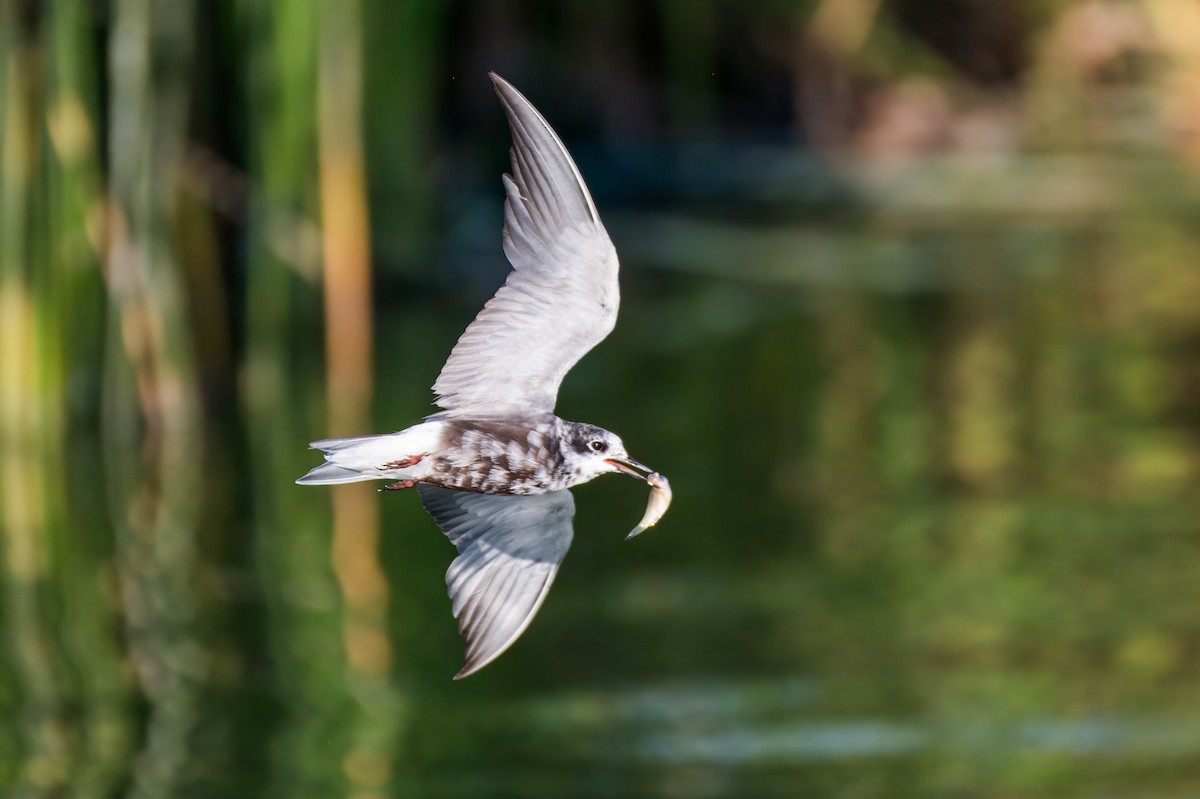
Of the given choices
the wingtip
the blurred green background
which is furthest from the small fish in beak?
the blurred green background

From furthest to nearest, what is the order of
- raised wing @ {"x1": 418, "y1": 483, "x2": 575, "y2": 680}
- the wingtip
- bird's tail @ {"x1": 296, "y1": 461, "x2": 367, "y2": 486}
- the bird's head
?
raised wing @ {"x1": 418, "y1": 483, "x2": 575, "y2": 680} < the wingtip < the bird's head < bird's tail @ {"x1": 296, "y1": 461, "x2": 367, "y2": 486}

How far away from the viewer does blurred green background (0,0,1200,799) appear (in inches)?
519

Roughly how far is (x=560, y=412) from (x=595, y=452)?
12622 millimetres

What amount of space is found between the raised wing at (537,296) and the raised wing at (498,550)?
26 cm

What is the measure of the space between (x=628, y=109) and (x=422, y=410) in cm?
805

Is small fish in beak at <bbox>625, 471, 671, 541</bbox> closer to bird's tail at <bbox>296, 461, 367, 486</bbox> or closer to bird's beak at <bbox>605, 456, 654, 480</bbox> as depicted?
bird's beak at <bbox>605, 456, 654, 480</bbox>

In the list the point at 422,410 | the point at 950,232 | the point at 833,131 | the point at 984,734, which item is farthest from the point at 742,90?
the point at 984,734

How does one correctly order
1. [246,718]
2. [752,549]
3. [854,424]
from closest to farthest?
[246,718] < [752,549] < [854,424]

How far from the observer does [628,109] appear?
79.0ft

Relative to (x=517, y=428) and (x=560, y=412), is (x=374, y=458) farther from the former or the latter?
(x=560, y=412)

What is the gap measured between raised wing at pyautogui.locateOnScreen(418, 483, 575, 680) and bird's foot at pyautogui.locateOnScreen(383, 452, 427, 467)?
0.45 metres

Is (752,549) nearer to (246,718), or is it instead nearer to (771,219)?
(246,718)

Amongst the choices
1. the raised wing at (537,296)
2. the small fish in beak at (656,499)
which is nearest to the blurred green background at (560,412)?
the raised wing at (537,296)

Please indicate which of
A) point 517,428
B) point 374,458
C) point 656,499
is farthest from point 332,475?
point 656,499
